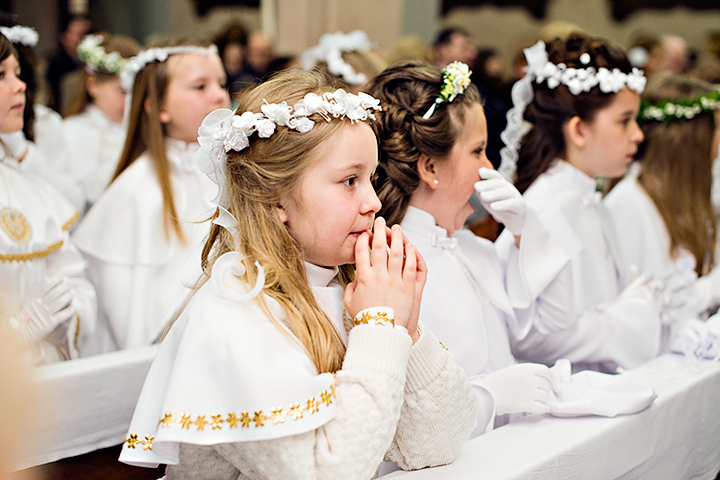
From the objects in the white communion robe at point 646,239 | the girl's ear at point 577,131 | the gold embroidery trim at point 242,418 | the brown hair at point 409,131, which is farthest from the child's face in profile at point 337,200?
the white communion robe at point 646,239

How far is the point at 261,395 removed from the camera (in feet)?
4.77

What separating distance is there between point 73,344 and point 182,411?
149 cm

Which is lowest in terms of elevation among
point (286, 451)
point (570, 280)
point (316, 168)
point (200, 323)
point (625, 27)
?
point (625, 27)

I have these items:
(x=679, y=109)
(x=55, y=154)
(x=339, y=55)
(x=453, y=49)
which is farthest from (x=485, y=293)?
(x=453, y=49)

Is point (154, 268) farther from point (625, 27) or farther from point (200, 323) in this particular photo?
point (625, 27)

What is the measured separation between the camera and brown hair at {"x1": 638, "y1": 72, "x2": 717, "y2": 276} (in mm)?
3658

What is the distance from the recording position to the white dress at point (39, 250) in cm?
248

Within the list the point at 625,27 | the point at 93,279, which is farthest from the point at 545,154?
the point at 625,27

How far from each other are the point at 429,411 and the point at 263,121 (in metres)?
0.76

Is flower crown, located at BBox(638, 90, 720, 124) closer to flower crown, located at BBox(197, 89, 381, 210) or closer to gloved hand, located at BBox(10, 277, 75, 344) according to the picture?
flower crown, located at BBox(197, 89, 381, 210)

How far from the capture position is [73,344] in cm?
276

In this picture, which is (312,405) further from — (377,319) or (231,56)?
(231,56)

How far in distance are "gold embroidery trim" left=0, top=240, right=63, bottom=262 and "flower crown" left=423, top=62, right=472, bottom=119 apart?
4.70 ft

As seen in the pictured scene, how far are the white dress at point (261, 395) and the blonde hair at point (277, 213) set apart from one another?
0.05 meters
